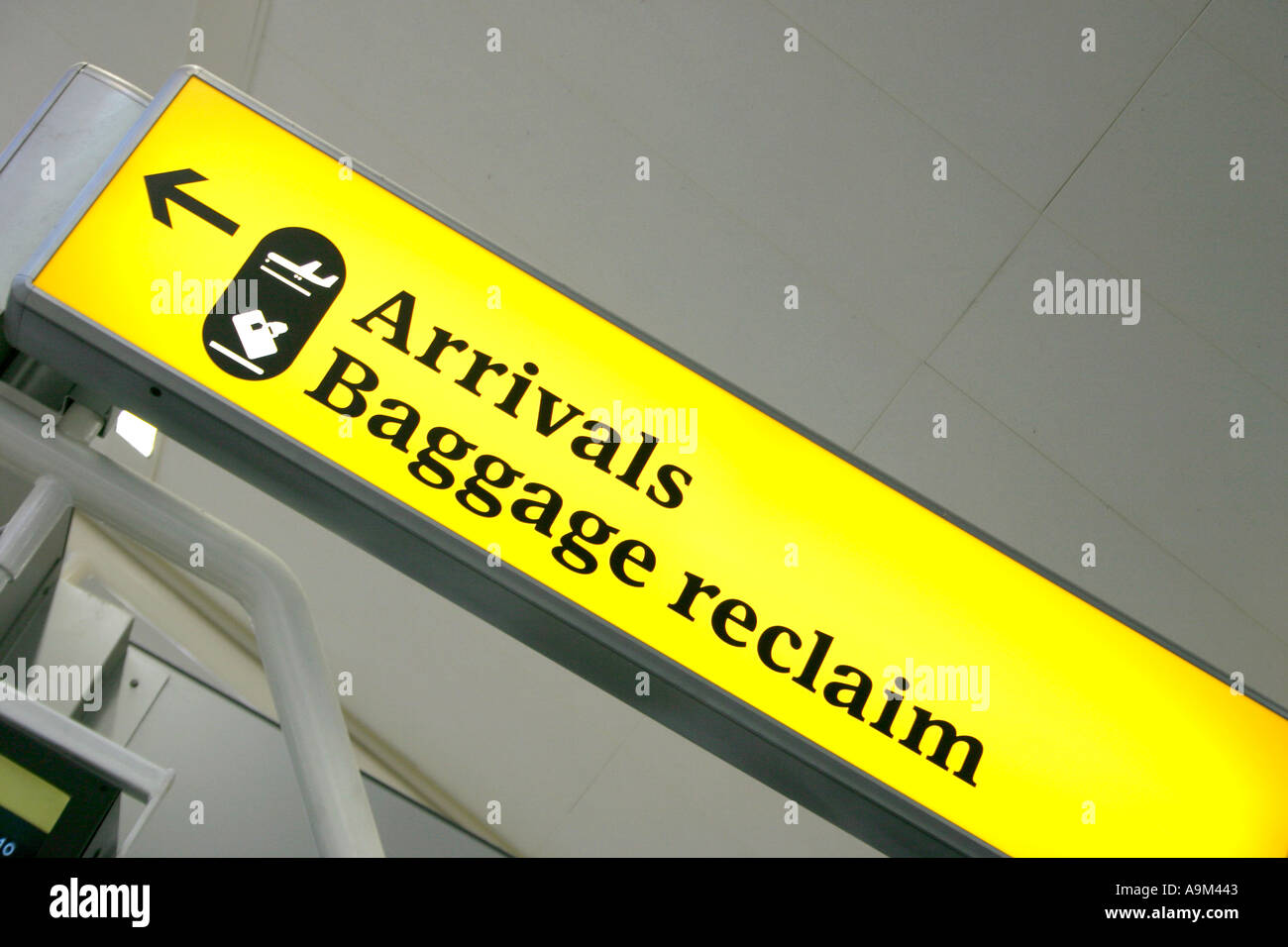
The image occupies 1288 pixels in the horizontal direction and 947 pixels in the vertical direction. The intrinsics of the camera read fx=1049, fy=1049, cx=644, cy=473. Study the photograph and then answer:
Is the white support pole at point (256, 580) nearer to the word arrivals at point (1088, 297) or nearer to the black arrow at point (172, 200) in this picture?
the black arrow at point (172, 200)

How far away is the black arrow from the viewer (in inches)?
59.9

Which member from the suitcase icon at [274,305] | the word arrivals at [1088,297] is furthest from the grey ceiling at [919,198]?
the suitcase icon at [274,305]

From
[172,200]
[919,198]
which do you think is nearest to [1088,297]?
[919,198]

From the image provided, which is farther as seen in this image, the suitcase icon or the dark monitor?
the suitcase icon

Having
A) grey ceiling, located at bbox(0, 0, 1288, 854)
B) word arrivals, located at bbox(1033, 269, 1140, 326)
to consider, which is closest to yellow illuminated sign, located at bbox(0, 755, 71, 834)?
grey ceiling, located at bbox(0, 0, 1288, 854)

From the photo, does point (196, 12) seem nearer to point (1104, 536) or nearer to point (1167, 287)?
point (1167, 287)

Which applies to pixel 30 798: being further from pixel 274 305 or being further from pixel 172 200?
pixel 172 200

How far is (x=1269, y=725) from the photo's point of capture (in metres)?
1.58

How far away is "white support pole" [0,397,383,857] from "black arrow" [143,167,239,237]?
0.35 m
